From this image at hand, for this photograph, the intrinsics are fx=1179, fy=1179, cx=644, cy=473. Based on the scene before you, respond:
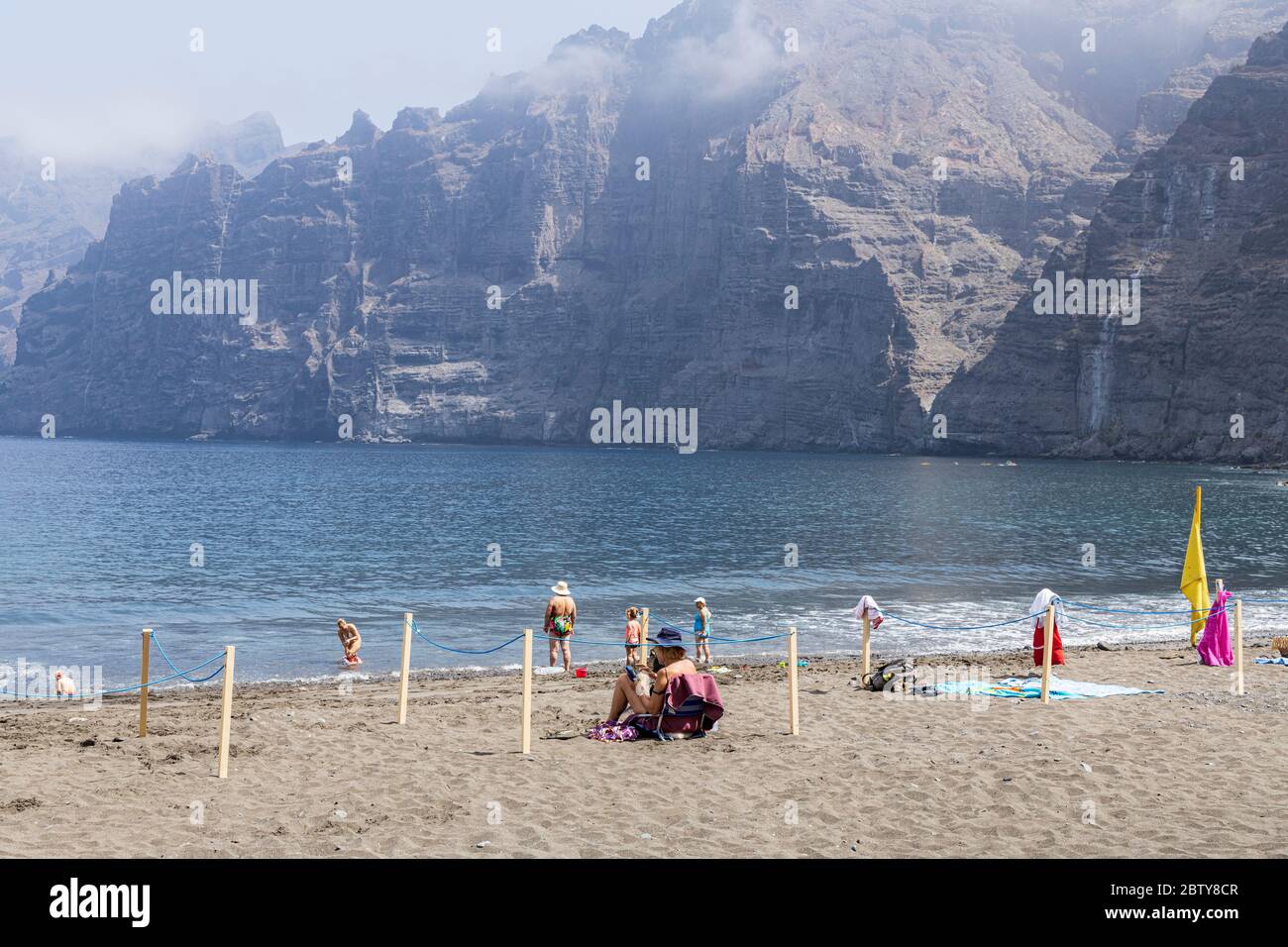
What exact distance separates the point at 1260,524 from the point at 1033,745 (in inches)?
2269

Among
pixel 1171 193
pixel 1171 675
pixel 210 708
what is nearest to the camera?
pixel 210 708

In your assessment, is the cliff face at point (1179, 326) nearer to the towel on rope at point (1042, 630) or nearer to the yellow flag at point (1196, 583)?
the yellow flag at point (1196, 583)

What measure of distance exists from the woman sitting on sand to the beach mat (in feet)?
18.7

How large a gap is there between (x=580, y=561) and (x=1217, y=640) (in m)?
30.7

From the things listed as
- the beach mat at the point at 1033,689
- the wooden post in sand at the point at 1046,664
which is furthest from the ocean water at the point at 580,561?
the wooden post in sand at the point at 1046,664

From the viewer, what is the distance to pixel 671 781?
1315 centimetres

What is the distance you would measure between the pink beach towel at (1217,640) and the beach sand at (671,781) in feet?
9.29

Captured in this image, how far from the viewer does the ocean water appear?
101 feet

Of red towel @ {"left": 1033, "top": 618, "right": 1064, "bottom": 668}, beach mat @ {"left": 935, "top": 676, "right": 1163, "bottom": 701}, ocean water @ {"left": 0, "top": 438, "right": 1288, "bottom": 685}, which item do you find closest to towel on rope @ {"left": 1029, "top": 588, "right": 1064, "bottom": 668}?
red towel @ {"left": 1033, "top": 618, "right": 1064, "bottom": 668}

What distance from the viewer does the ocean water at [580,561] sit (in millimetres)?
30672

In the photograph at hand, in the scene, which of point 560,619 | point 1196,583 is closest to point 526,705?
point 560,619

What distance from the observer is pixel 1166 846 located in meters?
10.4
